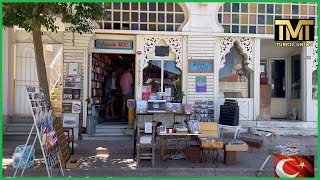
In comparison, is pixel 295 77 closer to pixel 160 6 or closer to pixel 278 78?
pixel 278 78

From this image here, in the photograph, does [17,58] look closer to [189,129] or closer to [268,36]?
[189,129]

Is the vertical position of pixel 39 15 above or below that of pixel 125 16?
below

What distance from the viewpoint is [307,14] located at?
1215 cm

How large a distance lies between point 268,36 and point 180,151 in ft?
16.8

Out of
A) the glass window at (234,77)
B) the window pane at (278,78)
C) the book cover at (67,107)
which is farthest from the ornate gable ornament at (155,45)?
the window pane at (278,78)

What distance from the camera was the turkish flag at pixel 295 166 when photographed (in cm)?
619

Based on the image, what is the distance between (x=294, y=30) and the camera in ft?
34.6

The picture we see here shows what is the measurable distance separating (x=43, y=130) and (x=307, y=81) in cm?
860

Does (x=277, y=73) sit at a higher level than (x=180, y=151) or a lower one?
higher

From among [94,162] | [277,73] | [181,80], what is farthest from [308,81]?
[94,162]

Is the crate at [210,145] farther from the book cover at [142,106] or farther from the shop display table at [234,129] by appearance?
the book cover at [142,106]

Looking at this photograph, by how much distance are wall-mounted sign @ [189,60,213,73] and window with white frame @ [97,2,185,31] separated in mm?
1120

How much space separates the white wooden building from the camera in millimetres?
11406

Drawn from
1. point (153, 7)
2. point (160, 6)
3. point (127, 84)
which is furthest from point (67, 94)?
point (160, 6)
